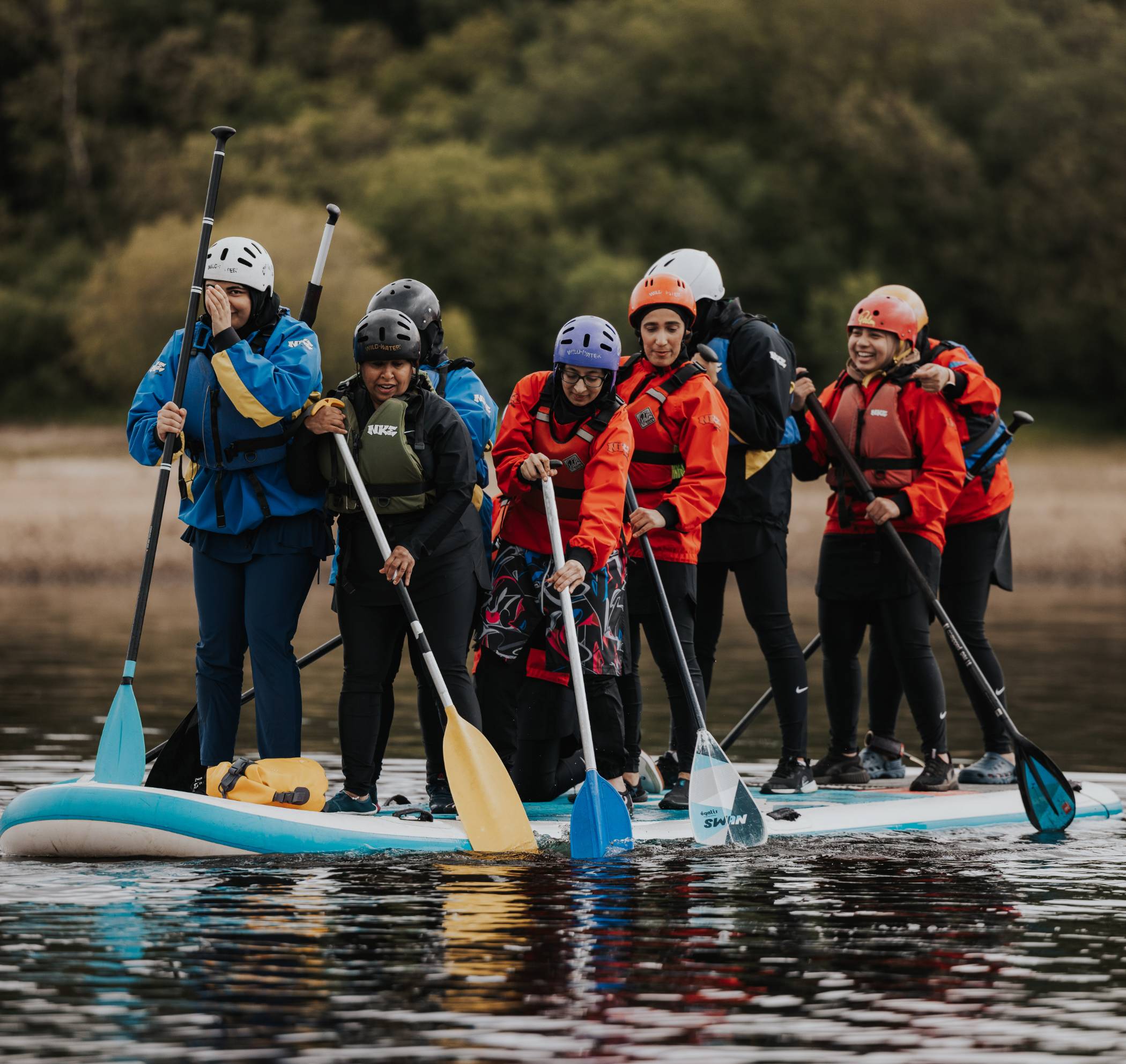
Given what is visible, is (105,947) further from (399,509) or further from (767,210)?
(767,210)

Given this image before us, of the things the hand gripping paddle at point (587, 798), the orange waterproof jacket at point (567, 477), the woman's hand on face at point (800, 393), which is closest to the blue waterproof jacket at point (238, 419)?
the orange waterproof jacket at point (567, 477)

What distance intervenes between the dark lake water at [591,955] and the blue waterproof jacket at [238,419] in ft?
4.38

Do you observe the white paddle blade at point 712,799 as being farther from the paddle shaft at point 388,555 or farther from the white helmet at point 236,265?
the white helmet at point 236,265

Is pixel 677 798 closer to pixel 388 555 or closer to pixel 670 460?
pixel 670 460

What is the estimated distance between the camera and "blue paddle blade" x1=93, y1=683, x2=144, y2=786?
24.5ft

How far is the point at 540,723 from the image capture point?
815 cm

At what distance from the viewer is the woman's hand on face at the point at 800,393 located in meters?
9.02

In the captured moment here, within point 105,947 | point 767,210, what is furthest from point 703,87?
point 105,947

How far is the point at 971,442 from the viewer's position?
965 centimetres

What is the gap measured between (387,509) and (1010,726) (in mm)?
2937

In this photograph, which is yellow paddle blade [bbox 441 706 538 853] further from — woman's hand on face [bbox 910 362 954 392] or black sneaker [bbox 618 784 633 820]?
woman's hand on face [bbox 910 362 954 392]

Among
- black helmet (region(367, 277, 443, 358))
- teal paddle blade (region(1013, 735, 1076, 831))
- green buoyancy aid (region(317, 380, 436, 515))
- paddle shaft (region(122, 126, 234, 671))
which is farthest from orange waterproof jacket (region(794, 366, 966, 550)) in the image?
paddle shaft (region(122, 126, 234, 671))

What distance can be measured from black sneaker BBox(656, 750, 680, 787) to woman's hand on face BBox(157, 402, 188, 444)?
2975 mm

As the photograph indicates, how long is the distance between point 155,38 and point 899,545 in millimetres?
64144
